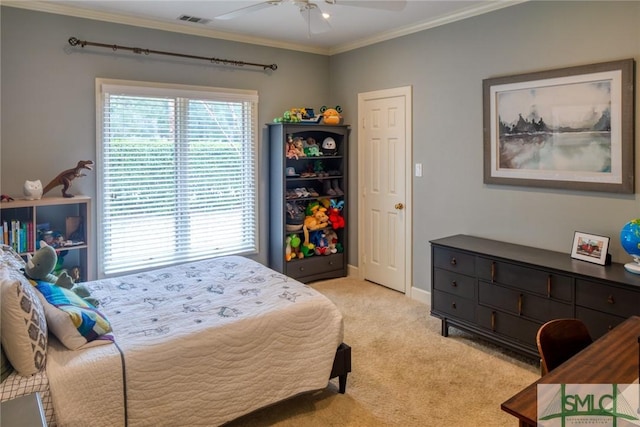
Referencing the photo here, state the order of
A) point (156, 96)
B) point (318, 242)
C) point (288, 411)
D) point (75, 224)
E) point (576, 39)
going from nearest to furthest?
point (288, 411) < point (576, 39) < point (75, 224) < point (156, 96) < point (318, 242)

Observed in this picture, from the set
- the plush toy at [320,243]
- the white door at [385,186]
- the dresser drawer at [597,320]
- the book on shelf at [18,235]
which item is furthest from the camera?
the plush toy at [320,243]

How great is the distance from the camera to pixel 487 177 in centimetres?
381

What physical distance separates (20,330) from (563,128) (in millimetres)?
3464

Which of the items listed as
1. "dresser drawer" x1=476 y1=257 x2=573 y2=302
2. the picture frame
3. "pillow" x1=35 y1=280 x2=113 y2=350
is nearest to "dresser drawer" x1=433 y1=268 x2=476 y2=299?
"dresser drawer" x1=476 y1=257 x2=573 y2=302

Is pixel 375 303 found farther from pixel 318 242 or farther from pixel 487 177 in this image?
pixel 487 177

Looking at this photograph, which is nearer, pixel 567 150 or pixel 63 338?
pixel 63 338

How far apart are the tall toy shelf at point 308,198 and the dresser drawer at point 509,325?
2169 mm

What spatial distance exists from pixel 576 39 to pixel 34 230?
165 inches

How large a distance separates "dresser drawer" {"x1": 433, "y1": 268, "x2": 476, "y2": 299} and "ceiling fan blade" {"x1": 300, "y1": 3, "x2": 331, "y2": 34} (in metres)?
2.04

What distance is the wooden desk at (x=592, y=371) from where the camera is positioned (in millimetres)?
1258

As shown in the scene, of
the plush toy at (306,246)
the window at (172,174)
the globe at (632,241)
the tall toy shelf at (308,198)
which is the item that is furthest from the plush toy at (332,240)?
the globe at (632,241)

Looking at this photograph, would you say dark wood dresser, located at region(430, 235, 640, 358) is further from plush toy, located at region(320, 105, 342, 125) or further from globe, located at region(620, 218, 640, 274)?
plush toy, located at region(320, 105, 342, 125)

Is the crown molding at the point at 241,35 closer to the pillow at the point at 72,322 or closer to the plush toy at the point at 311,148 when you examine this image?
the plush toy at the point at 311,148

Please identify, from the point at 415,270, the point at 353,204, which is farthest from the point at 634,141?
the point at 353,204
